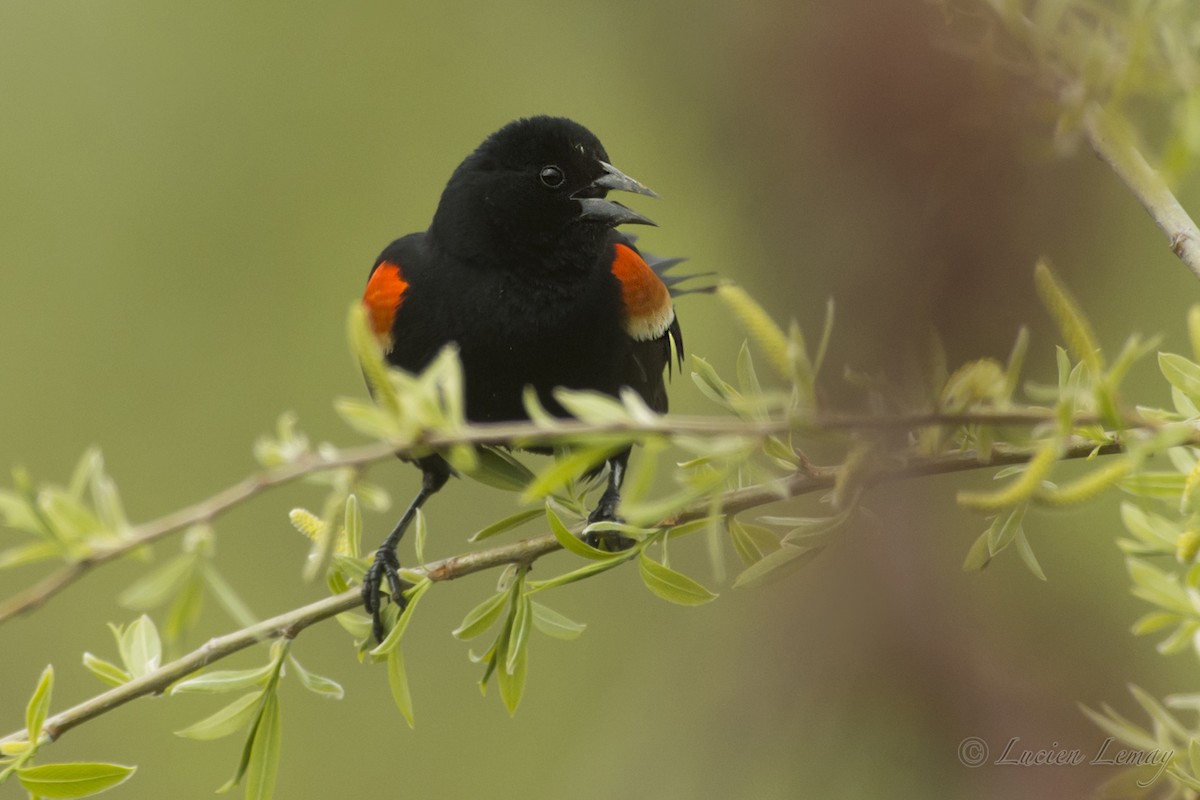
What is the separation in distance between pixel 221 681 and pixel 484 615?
0.81 feet

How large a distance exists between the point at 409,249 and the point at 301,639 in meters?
2.73

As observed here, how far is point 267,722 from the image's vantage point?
115 centimetres

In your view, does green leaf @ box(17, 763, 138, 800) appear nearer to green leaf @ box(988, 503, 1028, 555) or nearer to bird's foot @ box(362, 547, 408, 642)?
bird's foot @ box(362, 547, 408, 642)

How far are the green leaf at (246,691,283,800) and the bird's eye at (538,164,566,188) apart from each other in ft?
4.46

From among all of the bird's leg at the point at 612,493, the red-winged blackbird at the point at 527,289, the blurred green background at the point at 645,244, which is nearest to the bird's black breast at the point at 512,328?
the red-winged blackbird at the point at 527,289

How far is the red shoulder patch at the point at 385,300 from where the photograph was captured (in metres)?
2.22

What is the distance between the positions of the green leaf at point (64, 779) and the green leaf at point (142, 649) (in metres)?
0.15

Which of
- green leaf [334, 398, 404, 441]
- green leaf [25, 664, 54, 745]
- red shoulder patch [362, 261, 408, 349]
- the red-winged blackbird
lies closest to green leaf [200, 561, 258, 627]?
green leaf [334, 398, 404, 441]

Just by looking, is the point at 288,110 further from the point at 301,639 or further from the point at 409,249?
the point at 409,249

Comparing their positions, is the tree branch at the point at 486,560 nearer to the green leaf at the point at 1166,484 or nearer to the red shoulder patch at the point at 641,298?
the green leaf at the point at 1166,484

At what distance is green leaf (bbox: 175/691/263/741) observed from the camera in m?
1.16

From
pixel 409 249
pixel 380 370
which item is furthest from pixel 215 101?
pixel 380 370

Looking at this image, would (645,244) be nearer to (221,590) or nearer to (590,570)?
(590,570)

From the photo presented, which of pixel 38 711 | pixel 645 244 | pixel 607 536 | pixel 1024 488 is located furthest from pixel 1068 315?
pixel 645 244
